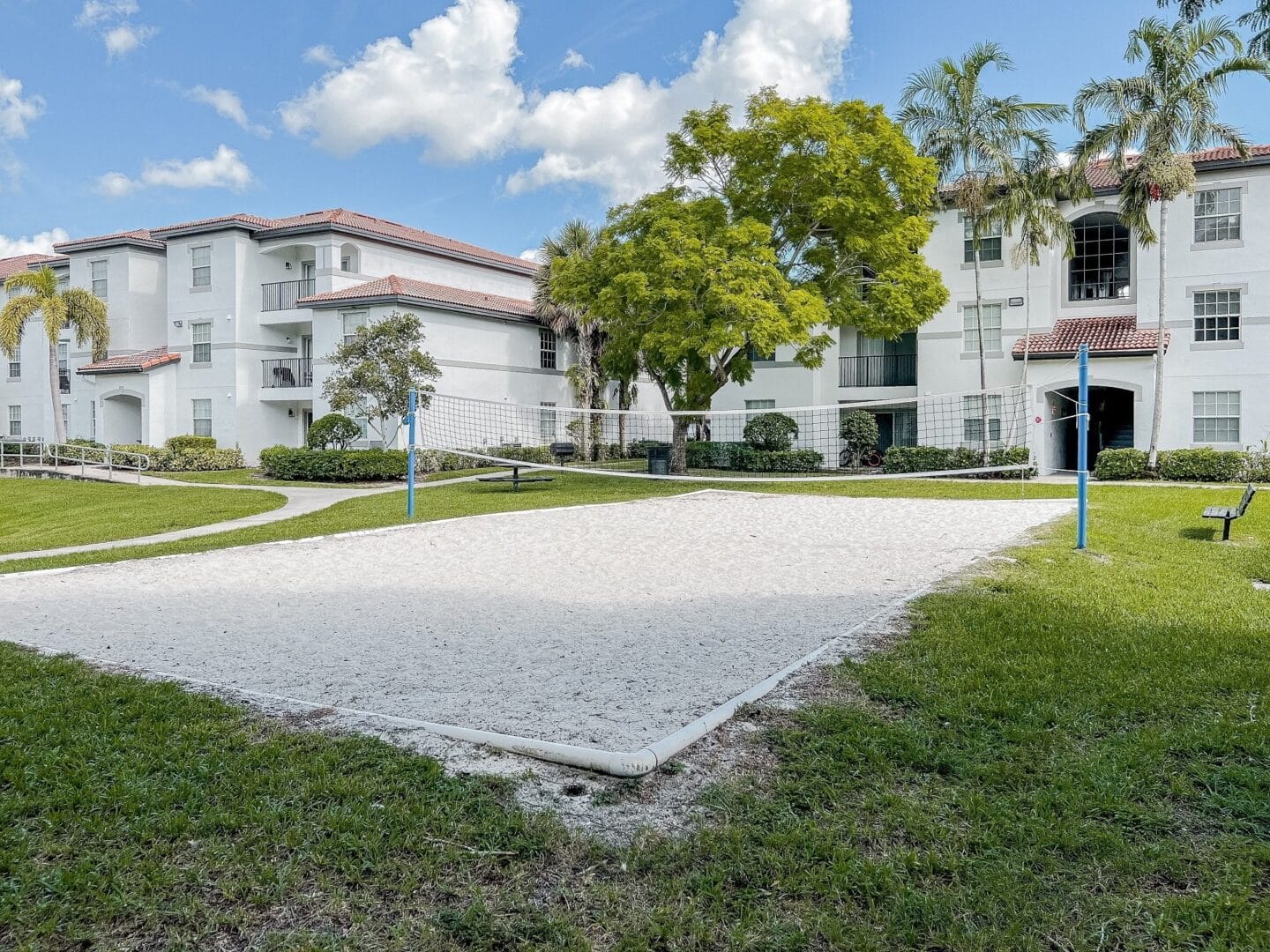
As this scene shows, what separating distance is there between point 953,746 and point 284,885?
10.3 ft

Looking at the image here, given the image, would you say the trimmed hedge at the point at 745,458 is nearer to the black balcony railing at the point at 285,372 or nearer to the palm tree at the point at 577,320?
the palm tree at the point at 577,320

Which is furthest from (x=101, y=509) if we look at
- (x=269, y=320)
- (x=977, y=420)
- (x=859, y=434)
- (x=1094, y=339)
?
(x=1094, y=339)

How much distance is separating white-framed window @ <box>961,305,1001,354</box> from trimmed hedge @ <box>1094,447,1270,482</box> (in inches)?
214

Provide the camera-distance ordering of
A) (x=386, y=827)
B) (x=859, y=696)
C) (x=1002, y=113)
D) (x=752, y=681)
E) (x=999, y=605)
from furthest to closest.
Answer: (x=1002, y=113) → (x=999, y=605) → (x=752, y=681) → (x=859, y=696) → (x=386, y=827)

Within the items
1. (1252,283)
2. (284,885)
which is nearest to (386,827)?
(284,885)

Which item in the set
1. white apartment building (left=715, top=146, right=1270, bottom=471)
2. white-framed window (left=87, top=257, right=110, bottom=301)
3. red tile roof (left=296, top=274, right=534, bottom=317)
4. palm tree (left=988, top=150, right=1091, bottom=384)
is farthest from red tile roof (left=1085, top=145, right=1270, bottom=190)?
white-framed window (left=87, top=257, right=110, bottom=301)

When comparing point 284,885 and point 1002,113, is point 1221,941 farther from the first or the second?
point 1002,113

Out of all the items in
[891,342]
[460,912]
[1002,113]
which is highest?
[1002,113]

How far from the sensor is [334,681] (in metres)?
6.13

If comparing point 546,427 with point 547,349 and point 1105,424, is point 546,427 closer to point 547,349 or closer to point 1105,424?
point 547,349

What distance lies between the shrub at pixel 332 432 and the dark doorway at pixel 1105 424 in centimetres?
2323

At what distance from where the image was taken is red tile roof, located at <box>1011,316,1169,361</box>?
27.0 meters

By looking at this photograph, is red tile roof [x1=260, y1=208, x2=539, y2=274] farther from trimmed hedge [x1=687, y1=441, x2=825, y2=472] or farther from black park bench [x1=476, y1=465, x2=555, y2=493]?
black park bench [x1=476, y1=465, x2=555, y2=493]

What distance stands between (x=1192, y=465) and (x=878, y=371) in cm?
1040
